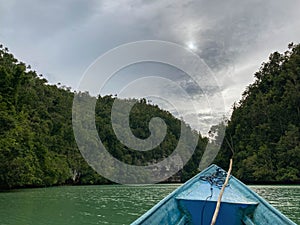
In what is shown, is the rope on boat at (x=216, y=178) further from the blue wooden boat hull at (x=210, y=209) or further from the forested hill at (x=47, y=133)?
the forested hill at (x=47, y=133)

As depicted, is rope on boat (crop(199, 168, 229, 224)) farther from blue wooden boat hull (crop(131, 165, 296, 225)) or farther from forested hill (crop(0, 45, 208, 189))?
forested hill (crop(0, 45, 208, 189))

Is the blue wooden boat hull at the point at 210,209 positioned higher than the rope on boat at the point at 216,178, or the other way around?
the rope on boat at the point at 216,178

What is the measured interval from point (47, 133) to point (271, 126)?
2009 cm

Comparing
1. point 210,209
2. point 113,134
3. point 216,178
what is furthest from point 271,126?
point 210,209

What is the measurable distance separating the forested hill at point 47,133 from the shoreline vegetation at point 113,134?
0.06 meters

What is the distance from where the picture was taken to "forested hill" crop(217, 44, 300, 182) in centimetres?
2977

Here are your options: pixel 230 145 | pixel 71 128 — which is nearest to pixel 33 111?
pixel 71 128

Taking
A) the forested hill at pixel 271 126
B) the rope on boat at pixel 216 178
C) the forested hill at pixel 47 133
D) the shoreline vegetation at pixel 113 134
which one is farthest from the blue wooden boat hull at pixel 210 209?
the forested hill at pixel 271 126

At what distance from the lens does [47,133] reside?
30.7 meters

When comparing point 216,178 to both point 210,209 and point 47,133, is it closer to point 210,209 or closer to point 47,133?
point 210,209

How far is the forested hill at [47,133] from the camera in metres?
19.7

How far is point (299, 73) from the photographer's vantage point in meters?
31.7

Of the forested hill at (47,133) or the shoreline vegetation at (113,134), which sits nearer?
the forested hill at (47,133)

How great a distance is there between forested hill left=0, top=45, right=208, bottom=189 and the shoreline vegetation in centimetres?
6
